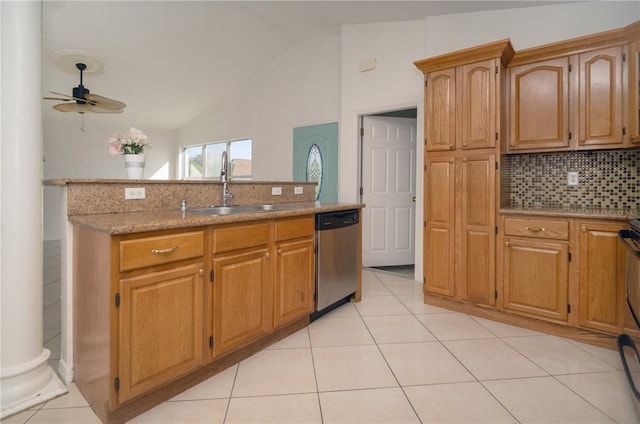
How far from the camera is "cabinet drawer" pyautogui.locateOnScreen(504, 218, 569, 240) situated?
2395mm

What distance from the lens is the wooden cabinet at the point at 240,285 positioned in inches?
72.1

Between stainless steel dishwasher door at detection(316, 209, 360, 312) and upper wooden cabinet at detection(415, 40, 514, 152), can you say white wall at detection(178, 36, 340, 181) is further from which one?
stainless steel dishwasher door at detection(316, 209, 360, 312)

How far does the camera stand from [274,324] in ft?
7.29

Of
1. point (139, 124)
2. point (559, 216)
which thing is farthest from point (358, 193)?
point (139, 124)

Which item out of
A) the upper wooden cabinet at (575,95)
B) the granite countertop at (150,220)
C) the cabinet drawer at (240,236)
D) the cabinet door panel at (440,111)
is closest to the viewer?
the granite countertop at (150,220)

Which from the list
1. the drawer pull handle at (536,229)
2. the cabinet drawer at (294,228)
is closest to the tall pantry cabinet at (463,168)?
the drawer pull handle at (536,229)

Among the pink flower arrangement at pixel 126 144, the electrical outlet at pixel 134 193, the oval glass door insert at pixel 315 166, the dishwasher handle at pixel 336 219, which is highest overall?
the oval glass door insert at pixel 315 166

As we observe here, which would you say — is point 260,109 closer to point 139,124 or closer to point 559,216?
point 139,124

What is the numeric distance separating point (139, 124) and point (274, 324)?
6.89 metres

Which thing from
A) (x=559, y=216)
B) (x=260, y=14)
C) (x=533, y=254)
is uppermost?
(x=260, y=14)

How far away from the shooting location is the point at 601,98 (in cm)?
246

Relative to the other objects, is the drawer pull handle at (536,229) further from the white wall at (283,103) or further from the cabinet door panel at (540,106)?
the white wall at (283,103)

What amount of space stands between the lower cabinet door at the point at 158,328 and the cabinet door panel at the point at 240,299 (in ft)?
0.38

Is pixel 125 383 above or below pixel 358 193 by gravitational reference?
below
